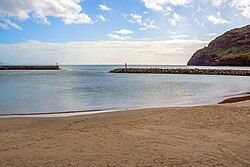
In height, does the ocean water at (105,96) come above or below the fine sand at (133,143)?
below

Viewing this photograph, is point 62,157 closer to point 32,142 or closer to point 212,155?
point 32,142

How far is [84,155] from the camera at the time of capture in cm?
861

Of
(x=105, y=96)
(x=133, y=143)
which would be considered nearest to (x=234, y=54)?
(x=105, y=96)

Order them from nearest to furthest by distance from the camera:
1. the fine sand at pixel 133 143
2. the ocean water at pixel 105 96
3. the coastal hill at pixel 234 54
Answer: the fine sand at pixel 133 143, the ocean water at pixel 105 96, the coastal hill at pixel 234 54

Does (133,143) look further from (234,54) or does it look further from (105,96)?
(234,54)

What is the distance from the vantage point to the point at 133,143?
9828 mm

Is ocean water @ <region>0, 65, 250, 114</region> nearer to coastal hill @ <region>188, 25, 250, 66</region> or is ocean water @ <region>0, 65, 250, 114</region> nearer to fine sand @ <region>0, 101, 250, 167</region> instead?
fine sand @ <region>0, 101, 250, 167</region>

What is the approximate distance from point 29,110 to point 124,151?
44.4 ft

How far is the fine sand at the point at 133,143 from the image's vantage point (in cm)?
809

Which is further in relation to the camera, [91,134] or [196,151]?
[91,134]

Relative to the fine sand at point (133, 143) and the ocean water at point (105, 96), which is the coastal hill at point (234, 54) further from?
the fine sand at point (133, 143)

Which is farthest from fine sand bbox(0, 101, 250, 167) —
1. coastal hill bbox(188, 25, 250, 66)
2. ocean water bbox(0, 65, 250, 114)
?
coastal hill bbox(188, 25, 250, 66)

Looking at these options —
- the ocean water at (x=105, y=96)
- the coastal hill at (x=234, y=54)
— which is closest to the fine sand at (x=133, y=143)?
the ocean water at (x=105, y=96)

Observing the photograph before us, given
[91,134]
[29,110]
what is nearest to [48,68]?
[29,110]
